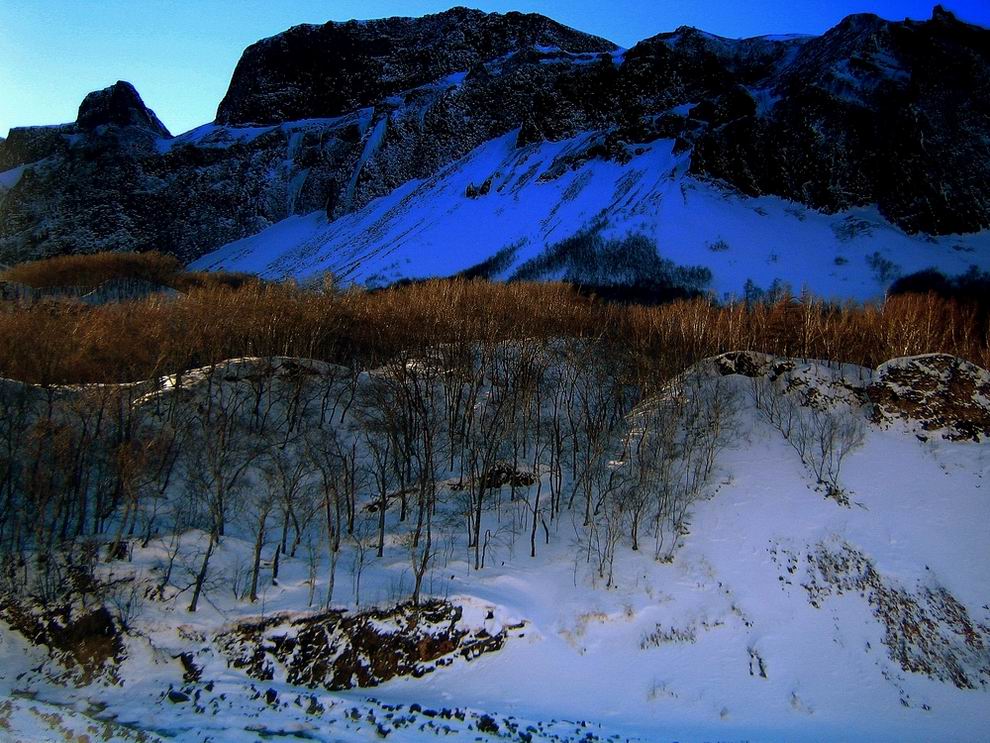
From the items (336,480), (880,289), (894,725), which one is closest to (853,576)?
(894,725)

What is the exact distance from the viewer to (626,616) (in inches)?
778

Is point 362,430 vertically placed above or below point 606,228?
below

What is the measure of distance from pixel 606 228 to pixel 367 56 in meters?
75.6

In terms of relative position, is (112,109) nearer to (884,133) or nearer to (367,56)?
(367,56)

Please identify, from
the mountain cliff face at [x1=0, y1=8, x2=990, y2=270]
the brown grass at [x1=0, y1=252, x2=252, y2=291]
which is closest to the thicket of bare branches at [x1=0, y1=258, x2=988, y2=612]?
the brown grass at [x1=0, y1=252, x2=252, y2=291]

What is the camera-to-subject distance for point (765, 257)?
5669cm

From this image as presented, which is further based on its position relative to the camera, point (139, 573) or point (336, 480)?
point (336, 480)

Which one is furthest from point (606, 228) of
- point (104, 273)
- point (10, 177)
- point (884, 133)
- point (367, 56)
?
point (10, 177)

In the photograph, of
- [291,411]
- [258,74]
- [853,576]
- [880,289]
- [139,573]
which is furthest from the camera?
[258,74]

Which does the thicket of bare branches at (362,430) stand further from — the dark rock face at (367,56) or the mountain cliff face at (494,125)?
the dark rock face at (367,56)

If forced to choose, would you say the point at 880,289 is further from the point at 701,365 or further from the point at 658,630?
the point at 658,630

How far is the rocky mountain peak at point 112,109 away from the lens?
109 metres

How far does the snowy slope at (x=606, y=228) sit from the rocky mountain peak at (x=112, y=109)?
45.0m

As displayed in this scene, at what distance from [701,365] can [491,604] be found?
1736 centimetres
